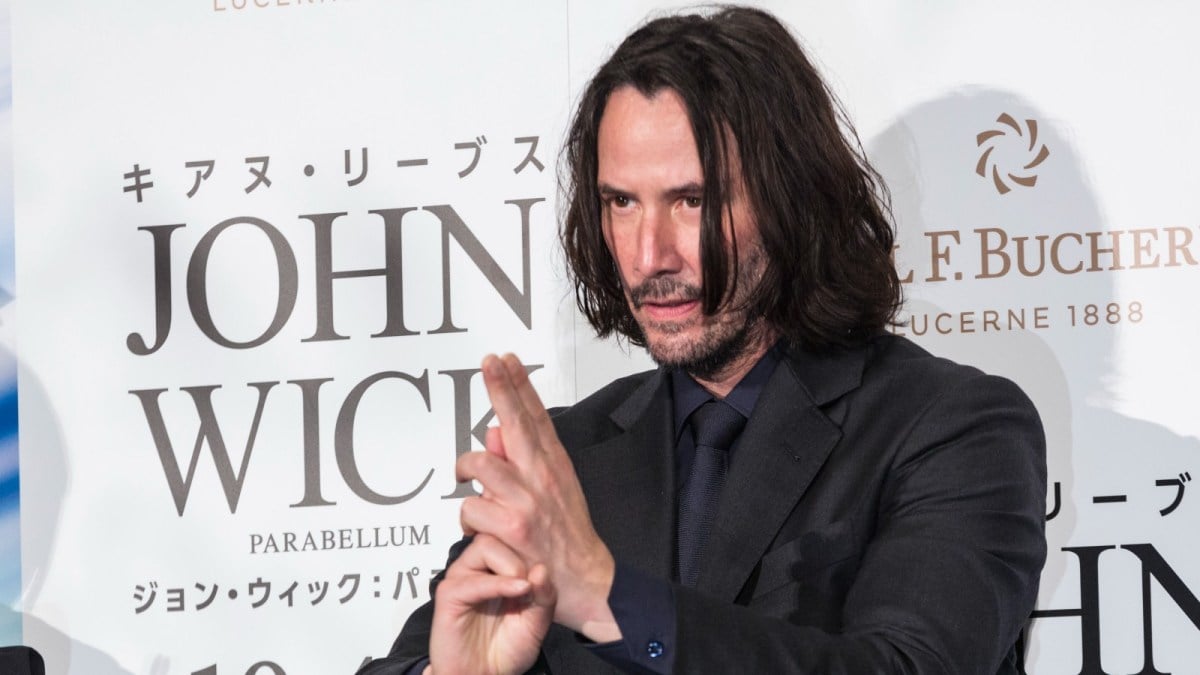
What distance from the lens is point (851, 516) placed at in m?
2.03

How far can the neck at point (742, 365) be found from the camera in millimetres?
2297

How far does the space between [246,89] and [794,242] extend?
57.7 inches

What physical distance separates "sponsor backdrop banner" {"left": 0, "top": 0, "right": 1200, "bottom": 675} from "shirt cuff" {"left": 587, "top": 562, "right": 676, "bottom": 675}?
1.45 m

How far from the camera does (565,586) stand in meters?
1.54

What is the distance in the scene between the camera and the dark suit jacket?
173 centimetres

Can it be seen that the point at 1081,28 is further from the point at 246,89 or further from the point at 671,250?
the point at 246,89

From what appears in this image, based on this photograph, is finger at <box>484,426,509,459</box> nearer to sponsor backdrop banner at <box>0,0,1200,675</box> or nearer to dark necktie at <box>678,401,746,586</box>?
dark necktie at <box>678,401,746,586</box>

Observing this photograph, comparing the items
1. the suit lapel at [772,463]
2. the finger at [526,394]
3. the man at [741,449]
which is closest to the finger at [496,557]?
the man at [741,449]

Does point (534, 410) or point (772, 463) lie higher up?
point (534, 410)

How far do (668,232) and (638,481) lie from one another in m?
0.36

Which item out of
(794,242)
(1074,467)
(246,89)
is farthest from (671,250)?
(246,89)

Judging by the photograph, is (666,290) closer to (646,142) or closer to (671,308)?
(671,308)

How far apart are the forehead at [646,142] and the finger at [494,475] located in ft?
2.50

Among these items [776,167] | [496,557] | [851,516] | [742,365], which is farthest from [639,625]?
[776,167]
